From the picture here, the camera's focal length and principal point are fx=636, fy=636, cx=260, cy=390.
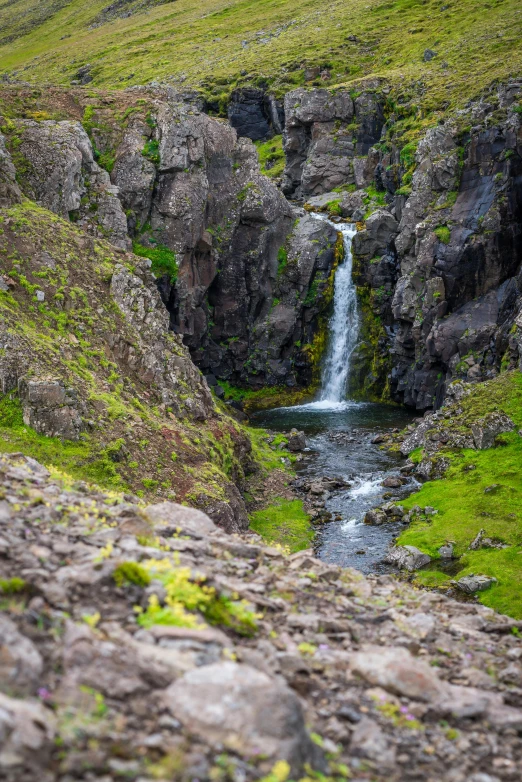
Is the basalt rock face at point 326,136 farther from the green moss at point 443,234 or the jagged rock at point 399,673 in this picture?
the jagged rock at point 399,673

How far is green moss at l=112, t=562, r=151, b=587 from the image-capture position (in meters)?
11.1

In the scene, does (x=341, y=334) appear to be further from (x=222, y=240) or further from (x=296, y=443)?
(x=296, y=443)

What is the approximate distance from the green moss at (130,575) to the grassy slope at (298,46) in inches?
3574

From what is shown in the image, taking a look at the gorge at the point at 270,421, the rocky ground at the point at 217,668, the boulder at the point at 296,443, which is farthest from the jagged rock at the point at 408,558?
the boulder at the point at 296,443

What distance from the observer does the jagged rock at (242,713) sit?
8.31m

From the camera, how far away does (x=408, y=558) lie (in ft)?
111

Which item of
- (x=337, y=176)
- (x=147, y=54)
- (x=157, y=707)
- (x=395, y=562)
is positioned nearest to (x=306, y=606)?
(x=157, y=707)

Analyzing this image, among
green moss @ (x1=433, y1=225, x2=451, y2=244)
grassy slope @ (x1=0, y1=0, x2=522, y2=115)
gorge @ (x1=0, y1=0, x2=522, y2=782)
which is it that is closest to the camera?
gorge @ (x1=0, y1=0, x2=522, y2=782)

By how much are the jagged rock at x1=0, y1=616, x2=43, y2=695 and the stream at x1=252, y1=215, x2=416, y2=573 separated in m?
27.2

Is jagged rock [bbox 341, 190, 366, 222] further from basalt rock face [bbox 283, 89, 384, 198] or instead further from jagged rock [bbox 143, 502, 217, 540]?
jagged rock [bbox 143, 502, 217, 540]

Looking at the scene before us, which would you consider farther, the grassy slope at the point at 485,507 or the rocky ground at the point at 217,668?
the grassy slope at the point at 485,507

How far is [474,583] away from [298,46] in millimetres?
143253

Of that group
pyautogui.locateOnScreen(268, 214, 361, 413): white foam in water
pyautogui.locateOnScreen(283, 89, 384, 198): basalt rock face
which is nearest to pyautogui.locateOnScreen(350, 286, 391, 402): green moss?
pyautogui.locateOnScreen(268, 214, 361, 413): white foam in water

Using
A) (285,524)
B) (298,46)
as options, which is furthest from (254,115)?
(285,524)
